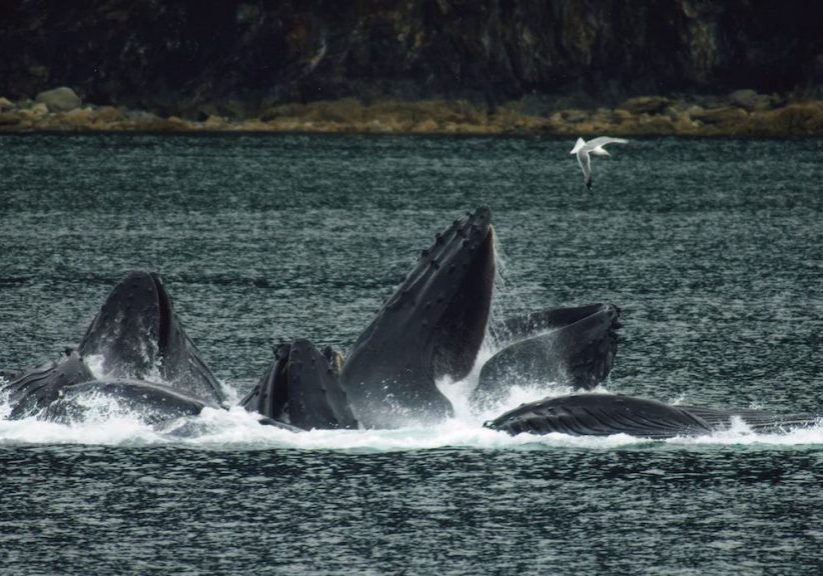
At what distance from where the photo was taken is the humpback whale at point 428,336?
21.0 meters

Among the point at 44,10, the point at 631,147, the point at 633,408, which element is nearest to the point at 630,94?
the point at 631,147

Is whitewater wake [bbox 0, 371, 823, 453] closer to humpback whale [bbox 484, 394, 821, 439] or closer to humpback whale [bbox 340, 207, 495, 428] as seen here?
humpback whale [bbox 484, 394, 821, 439]

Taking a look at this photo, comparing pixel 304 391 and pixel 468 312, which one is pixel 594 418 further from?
pixel 304 391

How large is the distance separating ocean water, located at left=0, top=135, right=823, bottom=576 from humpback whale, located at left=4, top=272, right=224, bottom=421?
30cm

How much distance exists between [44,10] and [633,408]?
461ft

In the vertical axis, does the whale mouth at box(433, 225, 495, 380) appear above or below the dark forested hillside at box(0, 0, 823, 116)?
above

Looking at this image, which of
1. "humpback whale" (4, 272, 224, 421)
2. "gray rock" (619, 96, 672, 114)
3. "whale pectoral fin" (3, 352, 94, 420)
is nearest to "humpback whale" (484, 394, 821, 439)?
"humpback whale" (4, 272, 224, 421)

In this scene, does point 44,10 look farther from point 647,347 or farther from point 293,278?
point 647,347

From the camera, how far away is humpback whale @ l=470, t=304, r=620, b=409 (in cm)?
2141

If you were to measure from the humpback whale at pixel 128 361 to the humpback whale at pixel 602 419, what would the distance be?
11.8 feet

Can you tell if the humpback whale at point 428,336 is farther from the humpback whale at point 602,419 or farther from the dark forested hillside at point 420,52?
the dark forested hillside at point 420,52

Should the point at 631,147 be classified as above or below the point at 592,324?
below

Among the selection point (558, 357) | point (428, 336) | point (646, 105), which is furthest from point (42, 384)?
point (646, 105)

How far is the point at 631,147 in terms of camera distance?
121m
